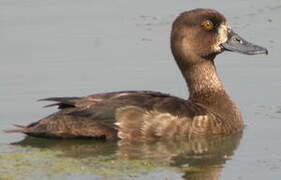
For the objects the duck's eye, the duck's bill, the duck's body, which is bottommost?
the duck's body

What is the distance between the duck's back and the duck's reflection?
104 millimetres

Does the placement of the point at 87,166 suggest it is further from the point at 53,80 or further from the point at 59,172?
the point at 53,80

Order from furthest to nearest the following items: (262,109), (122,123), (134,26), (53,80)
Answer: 1. (134,26)
2. (53,80)
3. (262,109)
4. (122,123)

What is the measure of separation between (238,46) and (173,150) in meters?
2.10

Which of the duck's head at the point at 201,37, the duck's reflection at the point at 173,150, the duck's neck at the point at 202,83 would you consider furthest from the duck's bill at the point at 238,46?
the duck's reflection at the point at 173,150

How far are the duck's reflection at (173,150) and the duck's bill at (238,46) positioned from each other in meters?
1.27

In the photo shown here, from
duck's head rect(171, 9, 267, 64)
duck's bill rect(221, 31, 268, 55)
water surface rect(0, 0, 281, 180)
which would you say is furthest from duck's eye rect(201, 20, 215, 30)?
water surface rect(0, 0, 281, 180)

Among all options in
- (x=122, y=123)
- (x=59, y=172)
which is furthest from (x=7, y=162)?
(x=122, y=123)

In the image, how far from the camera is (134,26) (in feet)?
49.3

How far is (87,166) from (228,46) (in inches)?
120

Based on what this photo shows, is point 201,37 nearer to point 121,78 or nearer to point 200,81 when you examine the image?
point 200,81

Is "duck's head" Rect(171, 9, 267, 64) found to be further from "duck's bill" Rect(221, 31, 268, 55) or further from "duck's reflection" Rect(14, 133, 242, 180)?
"duck's reflection" Rect(14, 133, 242, 180)

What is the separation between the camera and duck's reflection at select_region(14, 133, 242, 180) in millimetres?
9812

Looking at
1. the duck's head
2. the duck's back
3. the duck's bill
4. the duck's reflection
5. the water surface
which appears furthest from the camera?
the duck's bill
